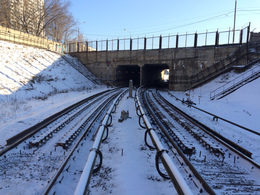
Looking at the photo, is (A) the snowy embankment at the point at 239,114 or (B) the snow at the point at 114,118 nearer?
(B) the snow at the point at 114,118

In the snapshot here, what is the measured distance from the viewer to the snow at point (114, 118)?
3.94m

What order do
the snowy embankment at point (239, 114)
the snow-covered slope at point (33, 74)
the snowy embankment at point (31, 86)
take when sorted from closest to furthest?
1. the snowy embankment at point (239, 114)
2. the snowy embankment at point (31, 86)
3. the snow-covered slope at point (33, 74)

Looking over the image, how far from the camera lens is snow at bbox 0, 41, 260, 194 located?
3943 mm

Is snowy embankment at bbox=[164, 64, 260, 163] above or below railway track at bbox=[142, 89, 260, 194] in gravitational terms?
above

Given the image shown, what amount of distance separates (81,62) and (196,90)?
951 inches

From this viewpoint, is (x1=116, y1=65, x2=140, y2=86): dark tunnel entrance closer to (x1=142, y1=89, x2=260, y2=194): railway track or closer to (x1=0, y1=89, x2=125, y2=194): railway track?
(x1=0, y1=89, x2=125, y2=194): railway track

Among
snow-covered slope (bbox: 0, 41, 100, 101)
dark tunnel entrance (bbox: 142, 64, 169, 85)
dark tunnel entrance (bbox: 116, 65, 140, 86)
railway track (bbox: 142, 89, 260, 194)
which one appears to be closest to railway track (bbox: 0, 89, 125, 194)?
railway track (bbox: 142, 89, 260, 194)

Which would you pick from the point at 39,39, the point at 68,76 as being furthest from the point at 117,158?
the point at 39,39

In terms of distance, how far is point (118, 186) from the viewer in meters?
3.82

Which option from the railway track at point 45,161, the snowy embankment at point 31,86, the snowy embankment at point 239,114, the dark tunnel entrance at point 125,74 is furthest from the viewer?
the dark tunnel entrance at point 125,74

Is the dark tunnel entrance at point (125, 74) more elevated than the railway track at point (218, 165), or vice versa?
the dark tunnel entrance at point (125, 74)

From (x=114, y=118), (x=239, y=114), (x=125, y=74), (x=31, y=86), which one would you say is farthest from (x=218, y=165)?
(x=125, y=74)

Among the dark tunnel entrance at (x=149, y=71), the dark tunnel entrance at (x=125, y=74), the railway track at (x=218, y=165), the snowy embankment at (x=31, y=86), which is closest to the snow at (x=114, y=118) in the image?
the snowy embankment at (x=31, y=86)

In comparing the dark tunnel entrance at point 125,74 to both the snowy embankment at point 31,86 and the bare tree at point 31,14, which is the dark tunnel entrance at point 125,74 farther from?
the bare tree at point 31,14
